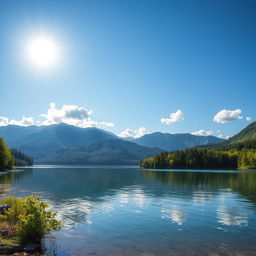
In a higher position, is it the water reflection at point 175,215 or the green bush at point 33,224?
the green bush at point 33,224

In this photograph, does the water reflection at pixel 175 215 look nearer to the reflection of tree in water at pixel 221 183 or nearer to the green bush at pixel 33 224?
the green bush at pixel 33 224

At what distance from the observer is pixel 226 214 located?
137 ft

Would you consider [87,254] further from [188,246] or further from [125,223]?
[125,223]

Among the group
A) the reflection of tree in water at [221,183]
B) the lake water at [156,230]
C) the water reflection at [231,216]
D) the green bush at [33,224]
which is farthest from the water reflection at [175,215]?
the reflection of tree in water at [221,183]

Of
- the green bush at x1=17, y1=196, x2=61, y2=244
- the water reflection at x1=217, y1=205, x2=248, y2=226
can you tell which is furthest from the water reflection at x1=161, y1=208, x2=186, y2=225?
the green bush at x1=17, y1=196, x2=61, y2=244

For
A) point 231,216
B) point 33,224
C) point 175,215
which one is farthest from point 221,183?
point 33,224

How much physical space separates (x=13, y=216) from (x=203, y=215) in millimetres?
27896

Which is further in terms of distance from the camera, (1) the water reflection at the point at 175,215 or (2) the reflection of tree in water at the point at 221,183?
(2) the reflection of tree in water at the point at 221,183

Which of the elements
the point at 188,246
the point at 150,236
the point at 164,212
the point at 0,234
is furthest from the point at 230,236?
the point at 0,234

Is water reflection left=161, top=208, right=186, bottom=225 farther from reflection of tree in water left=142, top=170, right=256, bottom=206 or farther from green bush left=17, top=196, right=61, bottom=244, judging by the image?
reflection of tree in water left=142, top=170, right=256, bottom=206

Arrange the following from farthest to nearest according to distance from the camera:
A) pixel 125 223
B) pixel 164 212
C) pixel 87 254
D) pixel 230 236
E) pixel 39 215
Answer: pixel 164 212, pixel 125 223, pixel 230 236, pixel 39 215, pixel 87 254

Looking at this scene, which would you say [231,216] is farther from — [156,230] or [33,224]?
[33,224]

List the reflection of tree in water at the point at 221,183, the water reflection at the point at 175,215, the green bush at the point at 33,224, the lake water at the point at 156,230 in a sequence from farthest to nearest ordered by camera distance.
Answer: the reflection of tree in water at the point at 221,183 < the water reflection at the point at 175,215 < the green bush at the point at 33,224 < the lake water at the point at 156,230

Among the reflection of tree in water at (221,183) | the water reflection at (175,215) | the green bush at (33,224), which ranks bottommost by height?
the reflection of tree in water at (221,183)
